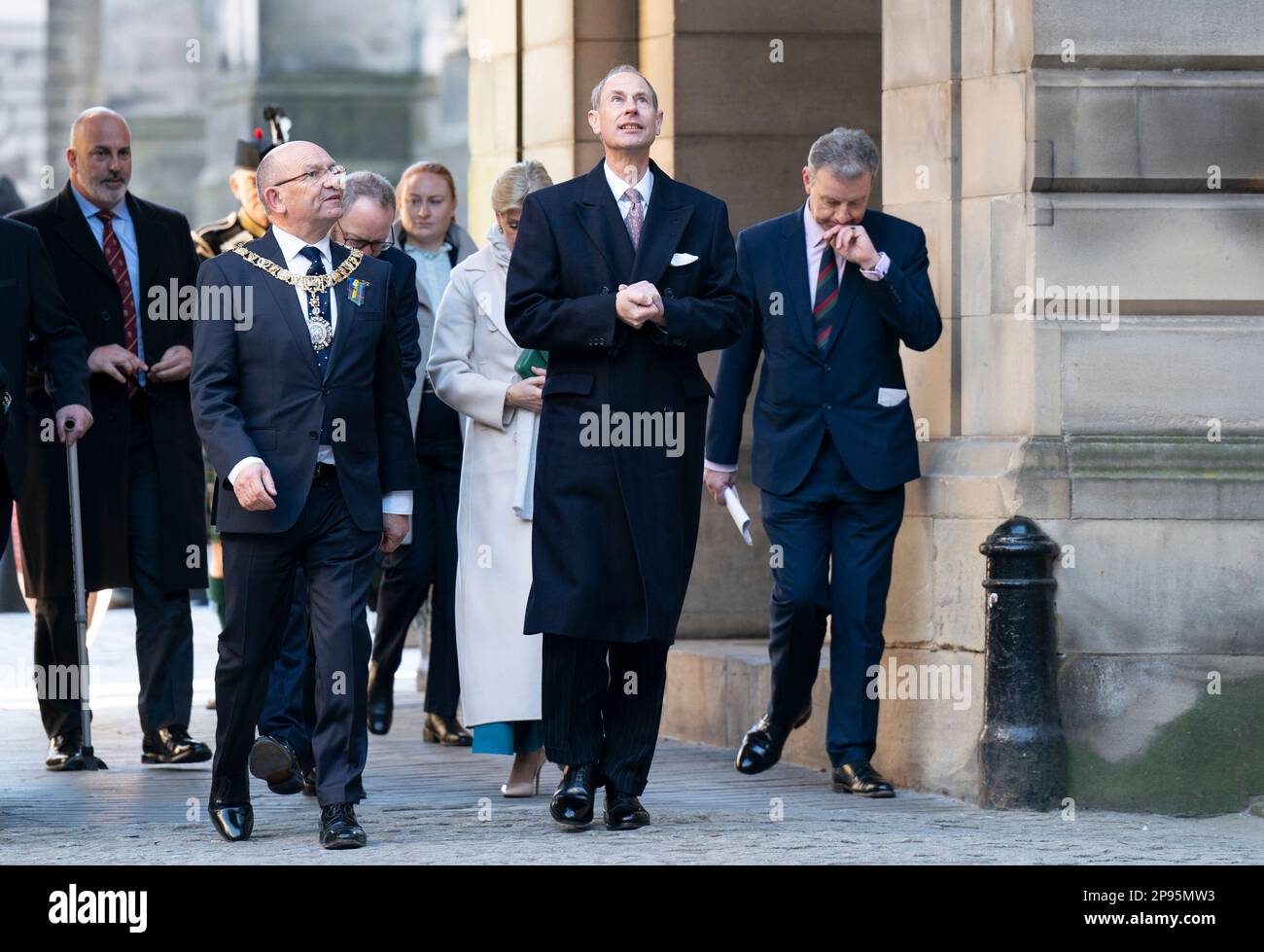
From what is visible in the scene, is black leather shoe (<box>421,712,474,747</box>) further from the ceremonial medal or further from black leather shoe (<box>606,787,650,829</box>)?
the ceremonial medal

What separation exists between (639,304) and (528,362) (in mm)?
1332

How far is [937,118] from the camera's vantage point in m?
9.47

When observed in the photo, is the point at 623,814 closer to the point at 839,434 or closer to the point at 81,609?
the point at 839,434

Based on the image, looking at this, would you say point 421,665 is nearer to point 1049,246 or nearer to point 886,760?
point 886,760

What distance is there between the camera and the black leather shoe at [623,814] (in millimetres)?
8422

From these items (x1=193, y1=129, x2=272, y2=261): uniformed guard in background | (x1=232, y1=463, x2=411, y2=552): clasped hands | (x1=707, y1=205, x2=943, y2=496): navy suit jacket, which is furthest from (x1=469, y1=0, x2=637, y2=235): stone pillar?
(x1=232, y1=463, x2=411, y2=552): clasped hands

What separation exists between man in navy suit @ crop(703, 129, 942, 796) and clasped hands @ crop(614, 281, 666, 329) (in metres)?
1.15

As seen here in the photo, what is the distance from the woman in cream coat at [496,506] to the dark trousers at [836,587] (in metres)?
0.86

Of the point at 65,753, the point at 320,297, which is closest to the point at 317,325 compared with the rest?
the point at 320,297

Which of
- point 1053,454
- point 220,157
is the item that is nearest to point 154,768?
point 1053,454

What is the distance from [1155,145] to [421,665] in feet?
17.6

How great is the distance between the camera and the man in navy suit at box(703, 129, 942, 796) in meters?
9.27

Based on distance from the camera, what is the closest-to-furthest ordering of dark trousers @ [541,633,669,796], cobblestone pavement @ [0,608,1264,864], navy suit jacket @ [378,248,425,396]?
cobblestone pavement @ [0,608,1264,864] < dark trousers @ [541,633,669,796] < navy suit jacket @ [378,248,425,396]

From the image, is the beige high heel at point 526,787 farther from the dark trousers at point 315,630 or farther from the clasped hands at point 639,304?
the clasped hands at point 639,304
